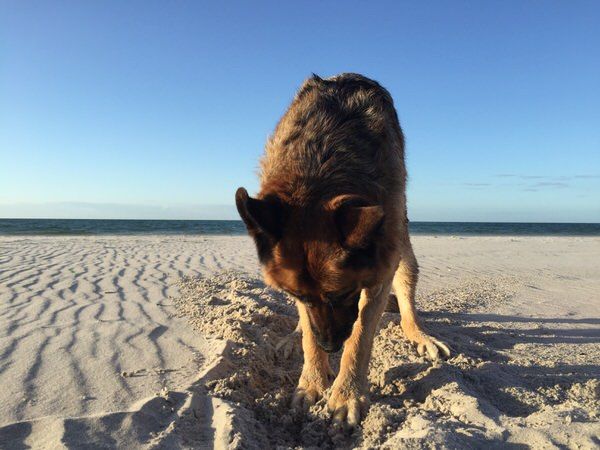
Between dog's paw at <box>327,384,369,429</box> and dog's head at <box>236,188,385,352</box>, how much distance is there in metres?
0.58

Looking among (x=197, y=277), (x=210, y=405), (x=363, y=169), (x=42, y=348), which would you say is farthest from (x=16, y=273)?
(x=363, y=169)

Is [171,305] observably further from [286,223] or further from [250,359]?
[286,223]

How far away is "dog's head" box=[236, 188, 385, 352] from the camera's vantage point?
2.61m

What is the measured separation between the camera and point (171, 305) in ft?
21.7

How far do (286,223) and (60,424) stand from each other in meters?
1.84

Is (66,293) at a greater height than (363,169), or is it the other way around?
(363,169)

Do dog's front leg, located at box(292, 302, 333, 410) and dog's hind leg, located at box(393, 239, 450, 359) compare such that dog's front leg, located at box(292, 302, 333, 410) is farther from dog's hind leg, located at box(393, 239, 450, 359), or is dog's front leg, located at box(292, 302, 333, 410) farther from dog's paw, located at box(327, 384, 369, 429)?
dog's hind leg, located at box(393, 239, 450, 359)

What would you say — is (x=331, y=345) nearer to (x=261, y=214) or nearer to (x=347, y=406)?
(x=347, y=406)

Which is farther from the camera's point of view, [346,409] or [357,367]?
[357,367]

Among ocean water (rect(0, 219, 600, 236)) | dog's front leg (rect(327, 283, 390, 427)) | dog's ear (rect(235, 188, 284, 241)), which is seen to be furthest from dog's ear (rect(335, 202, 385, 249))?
ocean water (rect(0, 219, 600, 236))

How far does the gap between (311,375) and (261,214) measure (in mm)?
1640

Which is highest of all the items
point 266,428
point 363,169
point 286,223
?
point 363,169

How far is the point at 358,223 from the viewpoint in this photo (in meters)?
2.51

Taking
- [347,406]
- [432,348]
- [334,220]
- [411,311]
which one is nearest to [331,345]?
[347,406]
